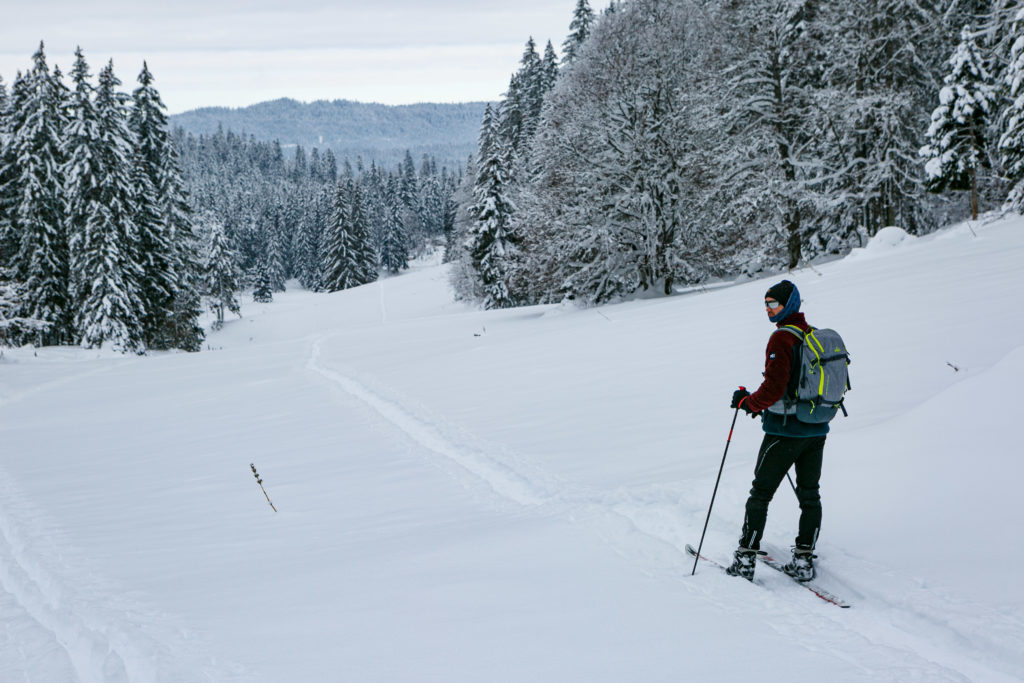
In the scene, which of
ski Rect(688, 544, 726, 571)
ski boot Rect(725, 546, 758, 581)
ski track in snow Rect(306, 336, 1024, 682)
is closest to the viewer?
ski track in snow Rect(306, 336, 1024, 682)

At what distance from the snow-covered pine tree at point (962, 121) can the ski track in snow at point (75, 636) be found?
2499 cm

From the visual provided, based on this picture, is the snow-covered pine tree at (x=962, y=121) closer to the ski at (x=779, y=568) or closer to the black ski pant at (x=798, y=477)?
the black ski pant at (x=798, y=477)

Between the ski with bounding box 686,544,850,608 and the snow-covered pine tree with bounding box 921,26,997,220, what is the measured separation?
21.4 meters

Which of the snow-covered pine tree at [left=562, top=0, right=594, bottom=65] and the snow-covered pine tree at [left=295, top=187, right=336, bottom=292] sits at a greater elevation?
the snow-covered pine tree at [left=562, top=0, right=594, bottom=65]

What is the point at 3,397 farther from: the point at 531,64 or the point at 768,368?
the point at 531,64

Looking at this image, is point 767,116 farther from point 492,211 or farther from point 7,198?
point 7,198

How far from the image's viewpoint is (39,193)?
3353 centimetres

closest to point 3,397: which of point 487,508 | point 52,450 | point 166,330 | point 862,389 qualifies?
point 52,450

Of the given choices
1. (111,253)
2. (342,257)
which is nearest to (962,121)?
(111,253)

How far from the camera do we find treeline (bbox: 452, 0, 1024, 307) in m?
23.5

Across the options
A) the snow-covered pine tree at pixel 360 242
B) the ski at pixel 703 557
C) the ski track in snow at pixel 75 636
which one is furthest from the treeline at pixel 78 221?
the snow-covered pine tree at pixel 360 242

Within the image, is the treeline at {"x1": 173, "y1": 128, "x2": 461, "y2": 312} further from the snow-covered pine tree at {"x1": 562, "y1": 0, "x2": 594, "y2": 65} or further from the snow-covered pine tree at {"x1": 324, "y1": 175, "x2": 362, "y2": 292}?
the snow-covered pine tree at {"x1": 562, "y1": 0, "x2": 594, "y2": 65}

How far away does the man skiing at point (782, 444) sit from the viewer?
5.46m

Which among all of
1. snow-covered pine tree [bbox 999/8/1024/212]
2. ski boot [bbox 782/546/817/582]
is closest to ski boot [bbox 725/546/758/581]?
ski boot [bbox 782/546/817/582]
